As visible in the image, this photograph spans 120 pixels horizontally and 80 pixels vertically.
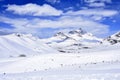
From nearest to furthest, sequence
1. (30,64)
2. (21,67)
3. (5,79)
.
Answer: (5,79)
(21,67)
(30,64)

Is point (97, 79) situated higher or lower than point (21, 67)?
higher

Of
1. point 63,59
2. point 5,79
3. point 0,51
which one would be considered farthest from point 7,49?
point 5,79

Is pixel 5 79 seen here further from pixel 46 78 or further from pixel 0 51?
pixel 0 51

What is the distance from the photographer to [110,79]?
55.5 ft

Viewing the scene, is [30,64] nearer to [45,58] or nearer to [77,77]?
[45,58]

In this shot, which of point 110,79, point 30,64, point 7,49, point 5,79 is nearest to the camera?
point 110,79

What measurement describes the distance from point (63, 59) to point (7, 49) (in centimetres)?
13078

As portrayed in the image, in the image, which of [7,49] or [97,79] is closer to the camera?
[97,79]

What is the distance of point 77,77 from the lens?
61.7ft

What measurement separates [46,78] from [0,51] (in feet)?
496

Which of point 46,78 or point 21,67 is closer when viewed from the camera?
point 46,78

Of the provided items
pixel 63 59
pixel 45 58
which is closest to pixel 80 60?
pixel 63 59

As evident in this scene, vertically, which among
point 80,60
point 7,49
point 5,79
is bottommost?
point 7,49

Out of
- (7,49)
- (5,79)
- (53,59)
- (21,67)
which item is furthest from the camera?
(7,49)
